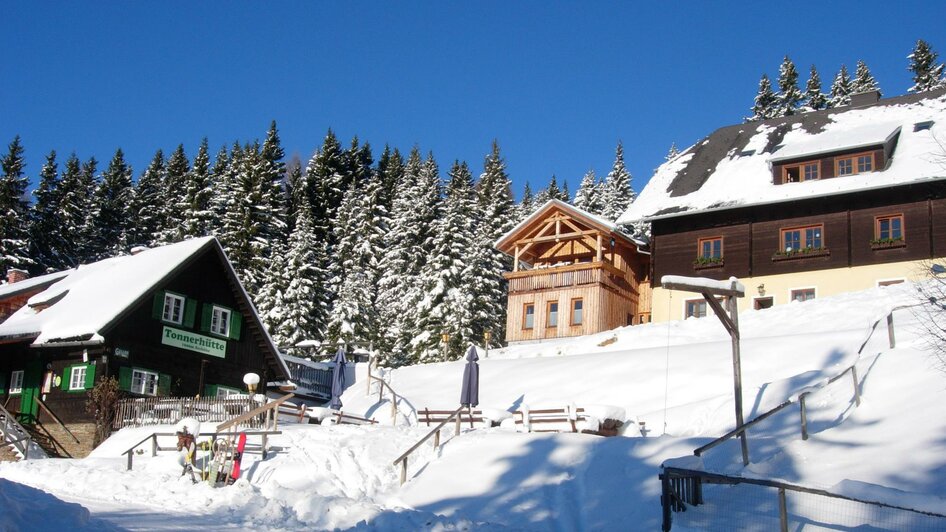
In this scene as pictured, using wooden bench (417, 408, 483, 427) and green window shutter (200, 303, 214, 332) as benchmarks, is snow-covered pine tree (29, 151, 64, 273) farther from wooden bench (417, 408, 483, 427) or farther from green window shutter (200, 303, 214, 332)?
wooden bench (417, 408, 483, 427)

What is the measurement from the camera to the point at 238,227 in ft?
198

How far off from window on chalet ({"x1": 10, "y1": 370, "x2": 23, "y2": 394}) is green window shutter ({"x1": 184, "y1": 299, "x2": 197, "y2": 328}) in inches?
228

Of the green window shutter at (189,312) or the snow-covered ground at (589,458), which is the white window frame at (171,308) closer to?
the green window shutter at (189,312)

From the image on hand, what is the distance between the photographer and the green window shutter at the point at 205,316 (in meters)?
34.4

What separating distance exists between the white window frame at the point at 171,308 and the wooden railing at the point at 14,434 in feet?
18.3

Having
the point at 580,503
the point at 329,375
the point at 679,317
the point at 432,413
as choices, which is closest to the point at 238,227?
the point at 329,375

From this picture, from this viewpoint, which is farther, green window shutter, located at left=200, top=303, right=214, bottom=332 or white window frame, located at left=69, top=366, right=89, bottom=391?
green window shutter, located at left=200, top=303, right=214, bottom=332

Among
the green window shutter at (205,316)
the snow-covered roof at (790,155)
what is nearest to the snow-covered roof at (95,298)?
the green window shutter at (205,316)

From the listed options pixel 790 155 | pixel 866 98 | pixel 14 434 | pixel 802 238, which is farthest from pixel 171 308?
pixel 866 98

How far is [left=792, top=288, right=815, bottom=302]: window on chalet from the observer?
37594 mm

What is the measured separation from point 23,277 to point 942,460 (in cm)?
3863

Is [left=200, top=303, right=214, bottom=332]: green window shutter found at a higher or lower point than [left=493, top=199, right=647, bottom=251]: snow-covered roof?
lower

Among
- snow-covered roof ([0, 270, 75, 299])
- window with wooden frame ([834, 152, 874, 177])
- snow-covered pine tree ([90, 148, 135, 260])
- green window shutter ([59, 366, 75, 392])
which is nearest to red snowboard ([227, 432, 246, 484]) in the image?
green window shutter ([59, 366, 75, 392])

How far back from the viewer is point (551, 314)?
42781 mm
